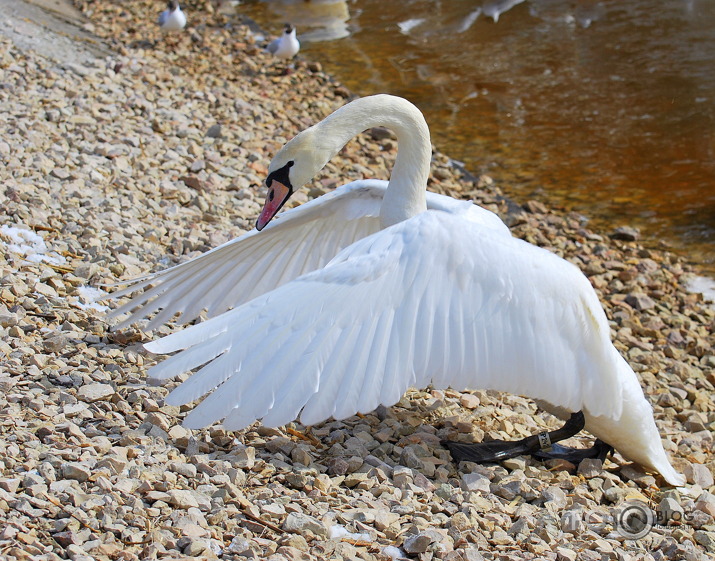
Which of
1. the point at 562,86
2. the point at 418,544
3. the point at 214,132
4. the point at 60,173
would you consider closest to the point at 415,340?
the point at 418,544

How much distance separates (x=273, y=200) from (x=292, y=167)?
0.18 m

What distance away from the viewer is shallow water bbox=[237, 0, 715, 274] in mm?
9523

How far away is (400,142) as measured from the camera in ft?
15.1

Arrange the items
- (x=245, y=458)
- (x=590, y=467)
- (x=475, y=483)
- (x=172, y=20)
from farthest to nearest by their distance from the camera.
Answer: (x=172, y=20), (x=590, y=467), (x=475, y=483), (x=245, y=458)

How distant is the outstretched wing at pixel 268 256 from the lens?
4727 mm

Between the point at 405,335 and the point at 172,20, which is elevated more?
the point at 172,20

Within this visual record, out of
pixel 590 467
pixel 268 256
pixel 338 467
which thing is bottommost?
pixel 590 467

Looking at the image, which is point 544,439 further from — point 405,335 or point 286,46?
point 286,46

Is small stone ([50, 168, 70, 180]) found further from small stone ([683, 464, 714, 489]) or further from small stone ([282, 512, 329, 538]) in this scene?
small stone ([683, 464, 714, 489])

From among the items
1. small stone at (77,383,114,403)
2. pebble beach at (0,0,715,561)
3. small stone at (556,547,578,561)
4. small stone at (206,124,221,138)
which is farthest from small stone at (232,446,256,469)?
small stone at (206,124,221,138)

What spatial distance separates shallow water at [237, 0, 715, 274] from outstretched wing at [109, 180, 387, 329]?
426 cm

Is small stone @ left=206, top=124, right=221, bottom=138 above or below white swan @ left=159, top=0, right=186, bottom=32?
below

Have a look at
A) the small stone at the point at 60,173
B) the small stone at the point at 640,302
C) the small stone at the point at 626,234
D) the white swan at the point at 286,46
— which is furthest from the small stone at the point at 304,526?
the white swan at the point at 286,46

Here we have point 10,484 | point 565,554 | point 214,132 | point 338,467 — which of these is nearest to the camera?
point 10,484
